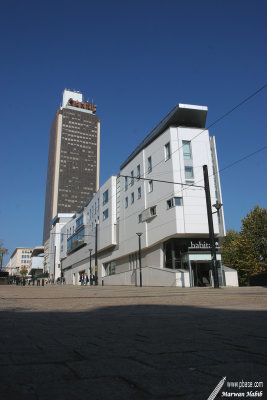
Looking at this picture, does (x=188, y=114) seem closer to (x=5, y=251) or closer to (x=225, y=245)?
(x=225, y=245)

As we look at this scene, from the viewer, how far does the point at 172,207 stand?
1268 inches

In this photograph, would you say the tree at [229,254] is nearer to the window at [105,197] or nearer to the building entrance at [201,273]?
the building entrance at [201,273]

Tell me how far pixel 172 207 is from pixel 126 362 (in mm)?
30486

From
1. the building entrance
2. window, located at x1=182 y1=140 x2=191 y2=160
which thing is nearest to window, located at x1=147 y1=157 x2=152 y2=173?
window, located at x1=182 y1=140 x2=191 y2=160

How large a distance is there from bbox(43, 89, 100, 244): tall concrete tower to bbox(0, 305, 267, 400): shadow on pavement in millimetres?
153214

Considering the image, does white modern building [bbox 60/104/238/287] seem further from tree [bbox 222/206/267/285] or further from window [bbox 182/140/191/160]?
tree [bbox 222/206/267/285]

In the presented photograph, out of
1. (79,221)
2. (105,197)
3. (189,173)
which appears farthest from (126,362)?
(79,221)

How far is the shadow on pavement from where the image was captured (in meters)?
1.49

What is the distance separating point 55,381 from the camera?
1.60m

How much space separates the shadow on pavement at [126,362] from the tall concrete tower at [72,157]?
15321cm

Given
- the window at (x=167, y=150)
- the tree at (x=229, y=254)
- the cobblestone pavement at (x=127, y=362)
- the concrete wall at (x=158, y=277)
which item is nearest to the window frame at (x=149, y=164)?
the window at (x=167, y=150)

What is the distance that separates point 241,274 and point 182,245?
17.0m

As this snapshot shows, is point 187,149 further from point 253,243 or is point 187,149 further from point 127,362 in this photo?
point 127,362

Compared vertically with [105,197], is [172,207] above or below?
below
